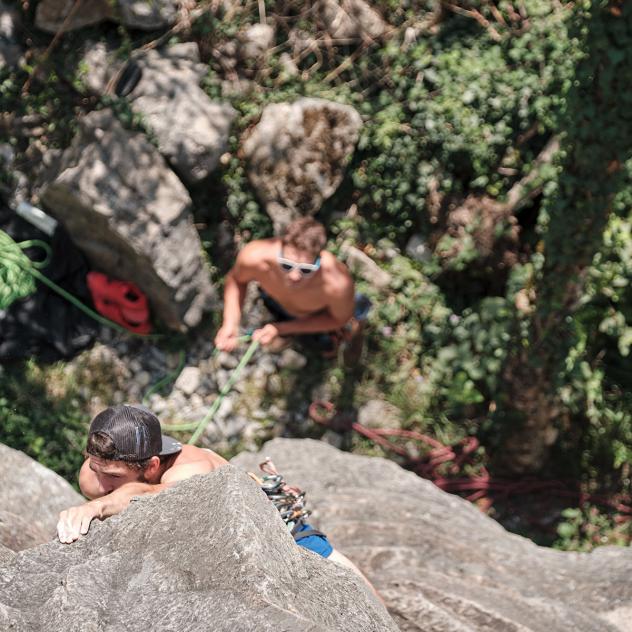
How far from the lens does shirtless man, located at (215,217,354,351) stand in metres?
4.75

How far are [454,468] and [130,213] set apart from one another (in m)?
2.83

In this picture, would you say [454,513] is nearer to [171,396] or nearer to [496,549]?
[496,549]

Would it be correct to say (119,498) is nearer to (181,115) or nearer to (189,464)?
(189,464)

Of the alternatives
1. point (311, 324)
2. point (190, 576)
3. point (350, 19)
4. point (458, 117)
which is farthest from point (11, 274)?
point (350, 19)

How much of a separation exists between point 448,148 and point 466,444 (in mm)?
2141

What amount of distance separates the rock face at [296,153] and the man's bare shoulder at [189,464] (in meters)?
3.26

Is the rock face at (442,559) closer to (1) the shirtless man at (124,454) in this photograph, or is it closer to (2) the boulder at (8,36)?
(1) the shirtless man at (124,454)

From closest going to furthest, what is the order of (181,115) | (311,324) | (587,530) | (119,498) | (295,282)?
(119,498) → (295,282) → (311,324) → (587,530) → (181,115)

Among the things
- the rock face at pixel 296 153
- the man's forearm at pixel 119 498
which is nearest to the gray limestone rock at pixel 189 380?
the rock face at pixel 296 153

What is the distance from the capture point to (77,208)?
5.61 m

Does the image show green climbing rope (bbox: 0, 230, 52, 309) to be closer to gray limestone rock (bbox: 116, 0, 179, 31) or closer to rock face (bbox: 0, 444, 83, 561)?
rock face (bbox: 0, 444, 83, 561)

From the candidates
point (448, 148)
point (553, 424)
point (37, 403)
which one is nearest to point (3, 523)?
point (37, 403)

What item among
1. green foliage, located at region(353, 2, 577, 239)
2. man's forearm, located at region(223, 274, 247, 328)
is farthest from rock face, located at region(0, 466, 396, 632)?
A: green foliage, located at region(353, 2, 577, 239)

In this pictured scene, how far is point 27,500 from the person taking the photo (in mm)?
3158
